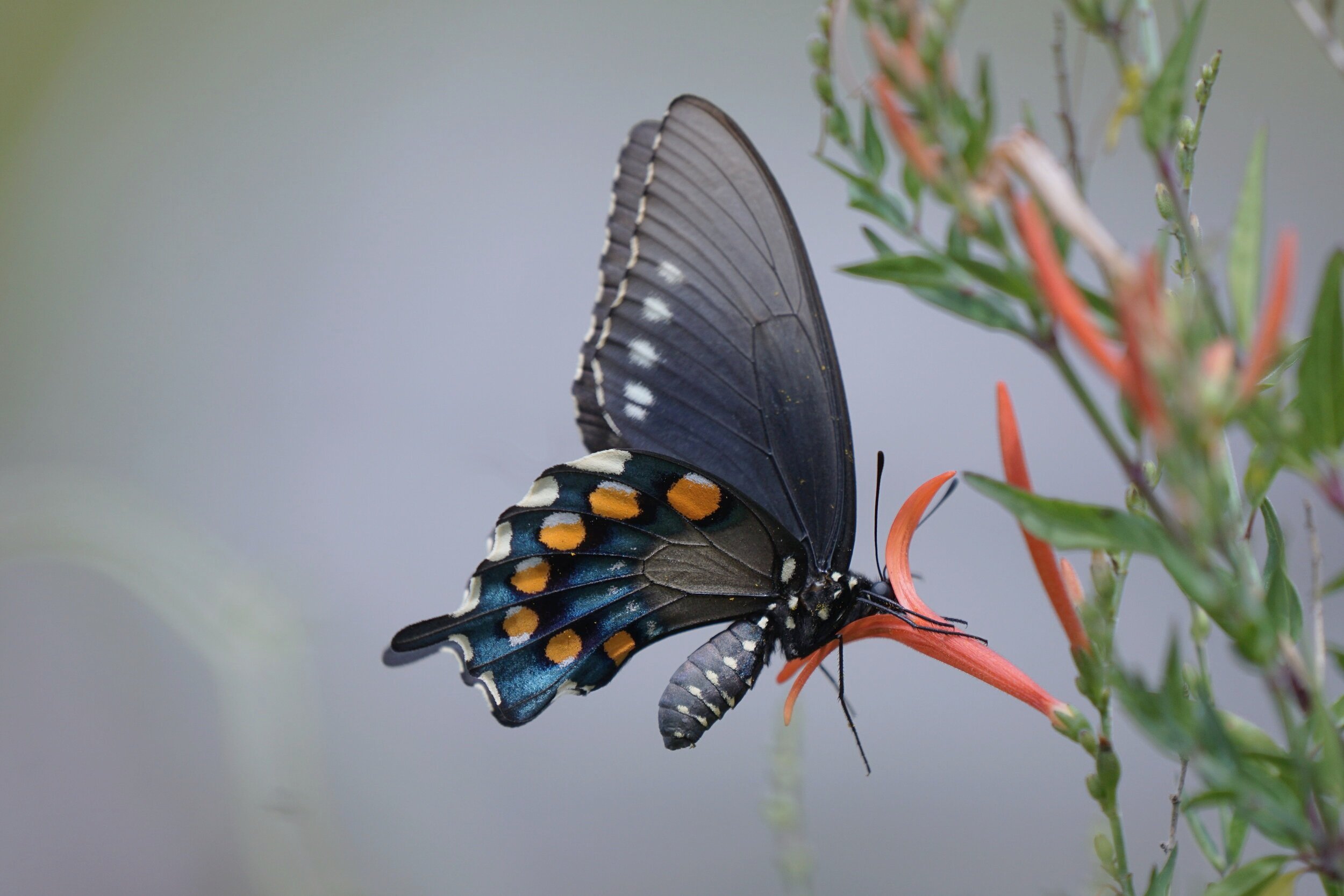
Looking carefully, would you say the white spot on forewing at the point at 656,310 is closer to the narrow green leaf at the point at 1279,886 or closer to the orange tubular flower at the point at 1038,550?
the orange tubular flower at the point at 1038,550

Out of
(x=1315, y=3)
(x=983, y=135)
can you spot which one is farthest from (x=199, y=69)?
(x=983, y=135)

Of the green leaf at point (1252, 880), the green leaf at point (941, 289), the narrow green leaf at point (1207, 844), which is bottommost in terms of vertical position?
the narrow green leaf at point (1207, 844)

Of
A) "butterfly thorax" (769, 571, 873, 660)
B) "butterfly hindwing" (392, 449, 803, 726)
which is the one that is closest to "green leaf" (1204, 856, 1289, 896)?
"butterfly thorax" (769, 571, 873, 660)

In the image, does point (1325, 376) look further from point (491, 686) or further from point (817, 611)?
point (491, 686)

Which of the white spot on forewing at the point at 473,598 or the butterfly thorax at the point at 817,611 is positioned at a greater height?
the white spot on forewing at the point at 473,598

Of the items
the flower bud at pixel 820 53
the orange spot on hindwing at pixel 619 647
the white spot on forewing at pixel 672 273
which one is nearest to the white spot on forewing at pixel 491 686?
the orange spot on hindwing at pixel 619 647

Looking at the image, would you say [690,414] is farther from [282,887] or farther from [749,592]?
[282,887]

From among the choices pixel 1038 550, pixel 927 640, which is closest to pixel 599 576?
pixel 927 640
